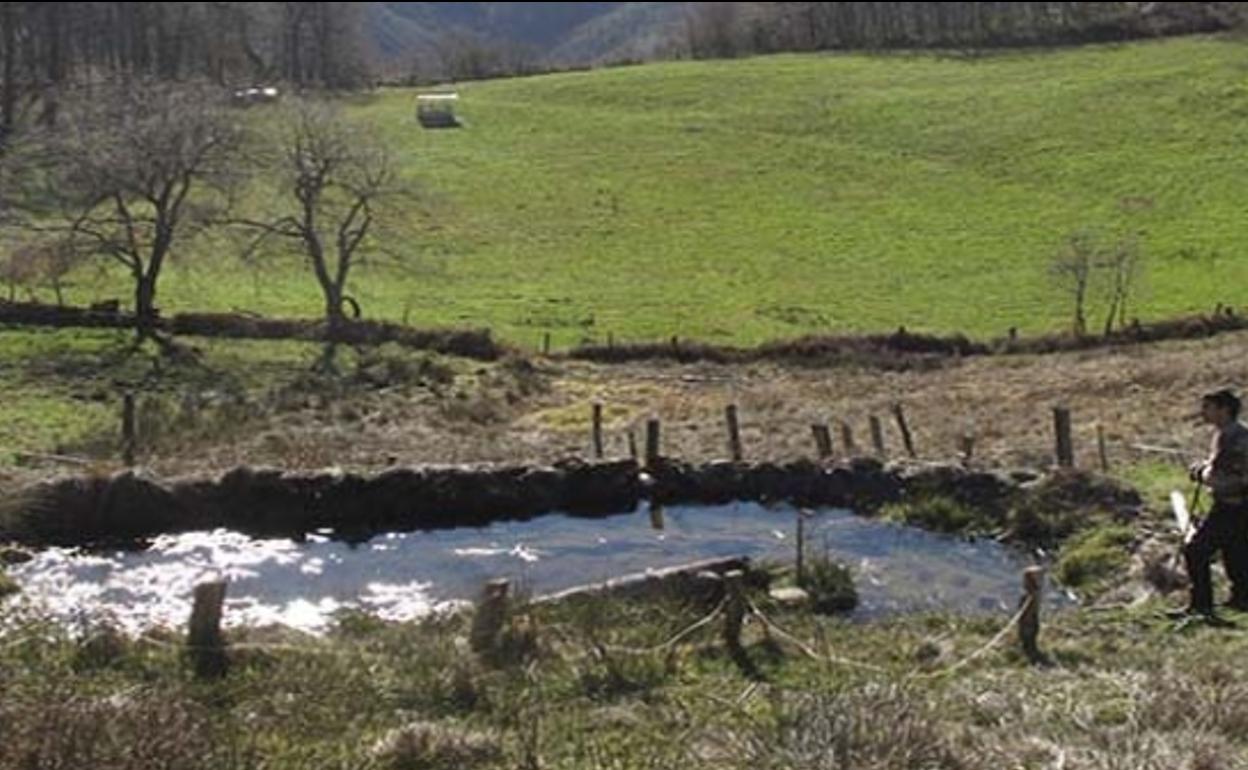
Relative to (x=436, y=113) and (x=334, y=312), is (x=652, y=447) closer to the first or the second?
(x=334, y=312)

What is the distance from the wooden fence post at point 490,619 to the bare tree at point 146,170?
95.7 feet

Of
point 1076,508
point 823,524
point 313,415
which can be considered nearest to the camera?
point 1076,508

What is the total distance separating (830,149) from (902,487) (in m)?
46.9

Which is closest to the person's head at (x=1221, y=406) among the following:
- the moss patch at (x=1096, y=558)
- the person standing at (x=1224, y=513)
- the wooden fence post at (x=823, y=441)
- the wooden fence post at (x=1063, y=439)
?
the person standing at (x=1224, y=513)

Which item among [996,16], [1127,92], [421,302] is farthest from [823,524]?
[996,16]

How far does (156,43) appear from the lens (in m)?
99.5

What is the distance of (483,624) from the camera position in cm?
1588

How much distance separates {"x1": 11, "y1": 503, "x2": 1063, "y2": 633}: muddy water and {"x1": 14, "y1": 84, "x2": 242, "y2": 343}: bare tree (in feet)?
69.4

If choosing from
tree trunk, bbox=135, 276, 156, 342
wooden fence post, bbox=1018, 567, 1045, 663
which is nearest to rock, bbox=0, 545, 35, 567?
wooden fence post, bbox=1018, 567, 1045, 663

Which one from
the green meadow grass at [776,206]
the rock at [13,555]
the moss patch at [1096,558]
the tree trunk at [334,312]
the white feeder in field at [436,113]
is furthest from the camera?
the white feeder in field at [436,113]

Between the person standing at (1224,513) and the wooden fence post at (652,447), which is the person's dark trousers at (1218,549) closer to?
the person standing at (1224,513)

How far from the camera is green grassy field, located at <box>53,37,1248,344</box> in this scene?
49188 millimetres

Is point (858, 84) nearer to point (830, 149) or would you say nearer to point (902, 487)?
point (830, 149)

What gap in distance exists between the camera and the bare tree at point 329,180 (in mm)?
45594
